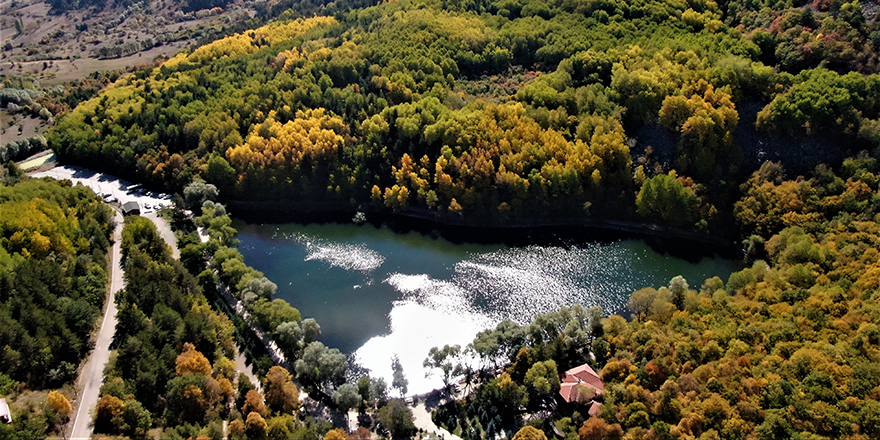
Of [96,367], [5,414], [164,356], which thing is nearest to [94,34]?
[96,367]

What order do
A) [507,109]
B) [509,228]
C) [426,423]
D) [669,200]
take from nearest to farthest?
[426,423], [669,200], [509,228], [507,109]

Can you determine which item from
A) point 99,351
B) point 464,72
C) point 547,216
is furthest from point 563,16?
point 99,351

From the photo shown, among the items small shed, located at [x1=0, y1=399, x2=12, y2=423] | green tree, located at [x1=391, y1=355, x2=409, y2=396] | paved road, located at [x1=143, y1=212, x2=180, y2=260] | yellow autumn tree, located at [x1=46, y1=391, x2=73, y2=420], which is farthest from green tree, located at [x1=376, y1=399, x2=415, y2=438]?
paved road, located at [x1=143, y1=212, x2=180, y2=260]

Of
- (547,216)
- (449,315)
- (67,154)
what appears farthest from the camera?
(67,154)

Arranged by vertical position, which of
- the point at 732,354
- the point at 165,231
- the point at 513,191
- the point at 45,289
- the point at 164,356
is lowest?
the point at 165,231

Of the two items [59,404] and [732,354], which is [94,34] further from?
[732,354]

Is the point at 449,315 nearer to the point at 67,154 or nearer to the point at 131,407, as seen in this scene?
the point at 131,407

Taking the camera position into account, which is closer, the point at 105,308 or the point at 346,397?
the point at 346,397
